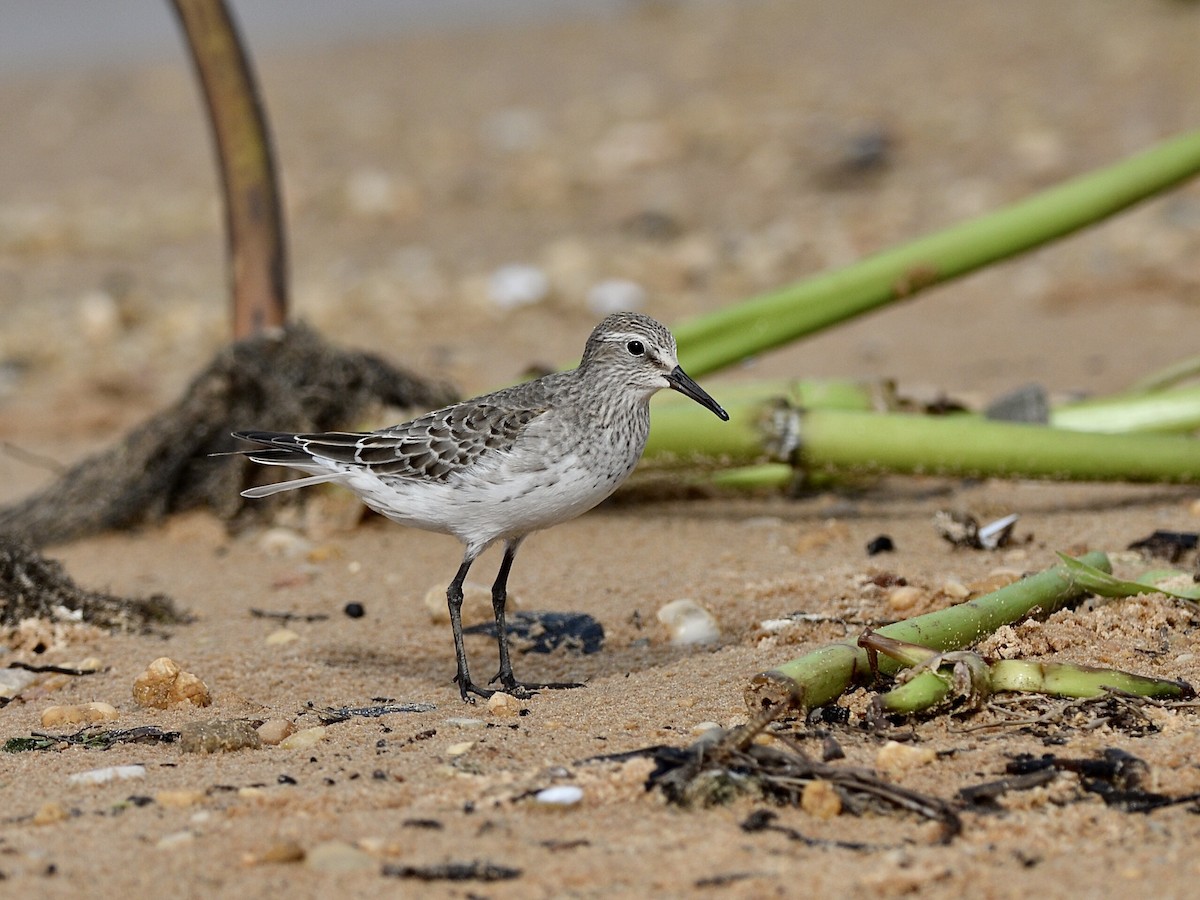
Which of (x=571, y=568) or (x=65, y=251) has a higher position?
(x=65, y=251)

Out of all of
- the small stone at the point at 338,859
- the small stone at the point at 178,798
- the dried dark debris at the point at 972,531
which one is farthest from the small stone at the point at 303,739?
the dried dark debris at the point at 972,531

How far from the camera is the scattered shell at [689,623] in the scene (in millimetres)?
5137

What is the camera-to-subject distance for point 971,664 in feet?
13.0

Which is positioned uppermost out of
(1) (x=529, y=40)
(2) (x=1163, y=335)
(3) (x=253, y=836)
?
(1) (x=529, y=40)

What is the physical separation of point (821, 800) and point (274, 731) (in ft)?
5.29

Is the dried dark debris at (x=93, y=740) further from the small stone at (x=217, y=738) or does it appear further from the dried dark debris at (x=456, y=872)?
the dried dark debris at (x=456, y=872)

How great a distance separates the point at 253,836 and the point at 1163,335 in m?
7.01

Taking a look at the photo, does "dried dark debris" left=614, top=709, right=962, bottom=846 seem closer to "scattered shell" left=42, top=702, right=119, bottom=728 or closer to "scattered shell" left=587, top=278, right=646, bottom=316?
"scattered shell" left=42, top=702, right=119, bottom=728

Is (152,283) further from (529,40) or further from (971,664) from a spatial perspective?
(971,664)

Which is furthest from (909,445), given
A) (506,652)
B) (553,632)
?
(506,652)

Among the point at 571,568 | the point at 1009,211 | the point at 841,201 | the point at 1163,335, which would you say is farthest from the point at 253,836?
the point at 841,201

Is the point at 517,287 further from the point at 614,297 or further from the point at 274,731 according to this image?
the point at 274,731

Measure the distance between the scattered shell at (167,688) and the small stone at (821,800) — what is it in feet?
6.63

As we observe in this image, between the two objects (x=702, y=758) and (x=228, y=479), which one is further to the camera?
(x=228, y=479)
